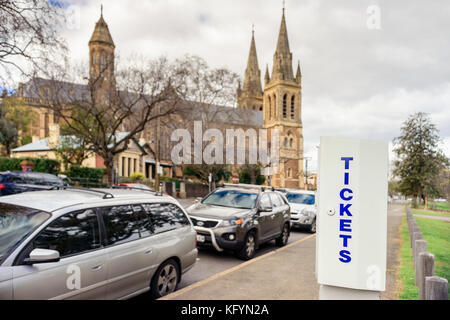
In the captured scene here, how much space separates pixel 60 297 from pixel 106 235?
91 centimetres

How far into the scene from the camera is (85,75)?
23922 mm

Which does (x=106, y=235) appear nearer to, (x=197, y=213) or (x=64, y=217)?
(x=64, y=217)

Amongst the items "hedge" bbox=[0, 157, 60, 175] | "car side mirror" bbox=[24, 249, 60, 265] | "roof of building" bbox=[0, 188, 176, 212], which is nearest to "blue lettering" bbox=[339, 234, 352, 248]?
"car side mirror" bbox=[24, 249, 60, 265]

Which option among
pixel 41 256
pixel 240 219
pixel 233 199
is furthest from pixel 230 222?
pixel 41 256

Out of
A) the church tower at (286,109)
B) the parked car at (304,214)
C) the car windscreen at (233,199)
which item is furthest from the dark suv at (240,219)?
the church tower at (286,109)

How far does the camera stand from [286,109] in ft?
284

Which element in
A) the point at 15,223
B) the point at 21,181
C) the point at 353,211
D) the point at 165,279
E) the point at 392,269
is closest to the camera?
the point at 353,211

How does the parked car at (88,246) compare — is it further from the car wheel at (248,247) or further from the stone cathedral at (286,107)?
the stone cathedral at (286,107)

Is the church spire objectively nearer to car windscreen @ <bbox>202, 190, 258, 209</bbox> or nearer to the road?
car windscreen @ <bbox>202, 190, 258, 209</bbox>

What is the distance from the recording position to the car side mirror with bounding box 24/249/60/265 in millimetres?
3623

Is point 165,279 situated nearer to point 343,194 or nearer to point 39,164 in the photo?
point 343,194

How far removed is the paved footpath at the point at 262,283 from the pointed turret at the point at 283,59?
81.2 metres

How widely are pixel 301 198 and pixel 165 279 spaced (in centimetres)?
1217
